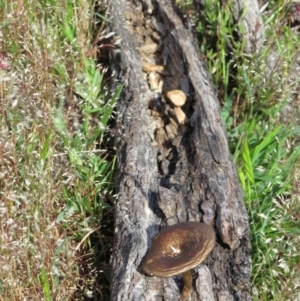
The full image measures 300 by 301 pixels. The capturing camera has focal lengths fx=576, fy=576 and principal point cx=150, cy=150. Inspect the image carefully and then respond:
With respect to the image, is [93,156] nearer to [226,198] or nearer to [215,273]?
[226,198]

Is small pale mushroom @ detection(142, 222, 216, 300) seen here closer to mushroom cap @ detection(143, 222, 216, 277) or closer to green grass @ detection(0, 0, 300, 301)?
mushroom cap @ detection(143, 222, 216, 277)

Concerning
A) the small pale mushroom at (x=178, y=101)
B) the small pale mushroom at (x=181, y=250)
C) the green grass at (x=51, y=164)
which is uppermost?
the small pale mushroom at (x=181, y=250)

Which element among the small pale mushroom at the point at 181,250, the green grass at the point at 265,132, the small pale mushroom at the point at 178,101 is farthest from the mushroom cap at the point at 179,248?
the small pale mushroom at the point at 178,101

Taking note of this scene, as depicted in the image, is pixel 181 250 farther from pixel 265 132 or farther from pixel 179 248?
pixel 265 132

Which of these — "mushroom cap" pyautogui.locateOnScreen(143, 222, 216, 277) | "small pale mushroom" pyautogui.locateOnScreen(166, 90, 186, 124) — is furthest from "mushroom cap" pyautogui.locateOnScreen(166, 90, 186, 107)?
"mushroom cap" pyautogui.locateOnScreen(143, 222, 216, 277)

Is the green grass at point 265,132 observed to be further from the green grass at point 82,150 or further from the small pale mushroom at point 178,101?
the small pale mushroom at point 178,101
